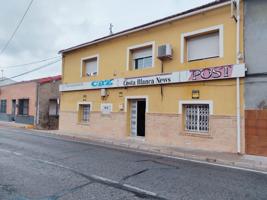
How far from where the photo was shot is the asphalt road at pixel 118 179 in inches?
191

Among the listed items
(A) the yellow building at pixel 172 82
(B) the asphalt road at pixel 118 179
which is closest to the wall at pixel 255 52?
(A) the yellow building at pixel 172 82

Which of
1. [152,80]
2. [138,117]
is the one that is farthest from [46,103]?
[152,80]

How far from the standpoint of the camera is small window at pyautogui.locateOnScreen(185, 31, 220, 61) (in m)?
10.6

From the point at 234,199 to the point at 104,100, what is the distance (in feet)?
35.7

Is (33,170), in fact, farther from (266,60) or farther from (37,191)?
(266,60)

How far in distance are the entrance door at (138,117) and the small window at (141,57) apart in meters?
1.90

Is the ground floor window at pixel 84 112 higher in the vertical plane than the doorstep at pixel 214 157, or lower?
higher

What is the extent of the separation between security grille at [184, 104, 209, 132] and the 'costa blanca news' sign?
119 centimetres

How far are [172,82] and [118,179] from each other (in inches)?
260

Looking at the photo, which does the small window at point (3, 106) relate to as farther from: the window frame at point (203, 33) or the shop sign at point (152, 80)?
the window frame at point (203, 33)

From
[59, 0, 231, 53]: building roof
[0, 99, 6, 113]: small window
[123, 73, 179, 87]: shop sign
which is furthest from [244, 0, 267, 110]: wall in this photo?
[0, 99, 6, 113]: small window

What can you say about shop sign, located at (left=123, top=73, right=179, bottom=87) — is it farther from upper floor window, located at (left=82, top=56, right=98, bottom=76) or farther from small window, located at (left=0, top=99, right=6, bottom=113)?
small window, located at (left=0, top=99, right=6, bottom=113)

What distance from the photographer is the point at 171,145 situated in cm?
1141

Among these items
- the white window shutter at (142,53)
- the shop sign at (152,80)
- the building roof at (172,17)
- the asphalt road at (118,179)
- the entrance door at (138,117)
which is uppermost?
the building roof at (172,17)
